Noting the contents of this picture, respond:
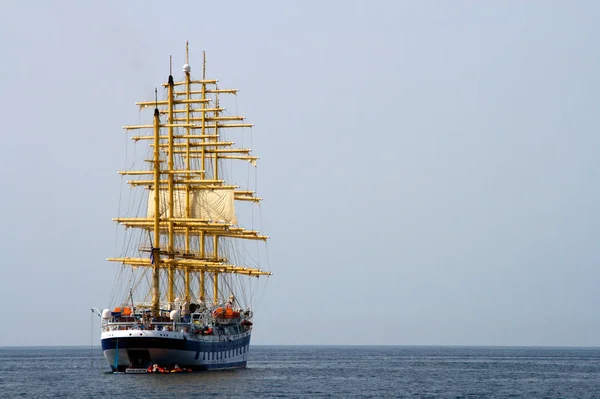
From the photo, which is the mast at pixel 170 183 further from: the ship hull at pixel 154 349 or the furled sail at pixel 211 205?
the furled sail at pixel 211 205

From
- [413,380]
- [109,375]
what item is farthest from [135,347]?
[413,380]

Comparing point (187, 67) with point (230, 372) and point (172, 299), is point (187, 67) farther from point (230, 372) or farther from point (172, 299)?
point (230, 372)

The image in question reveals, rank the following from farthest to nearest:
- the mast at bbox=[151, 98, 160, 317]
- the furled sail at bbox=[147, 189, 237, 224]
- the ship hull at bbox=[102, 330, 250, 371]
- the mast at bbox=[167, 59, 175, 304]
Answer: the furled sail at bbox=[147, 189, 237, 224]
the mast at bbox=[167, 59, 175, 304]
the mast at bbox=[151, 98, 160, 317]
the ship hull at bbox=[102, 330, 250, 371]

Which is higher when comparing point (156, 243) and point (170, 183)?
point (170, 183)

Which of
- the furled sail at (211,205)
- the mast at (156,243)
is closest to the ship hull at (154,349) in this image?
the mast at (156,243)

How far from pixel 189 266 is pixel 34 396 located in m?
45.3

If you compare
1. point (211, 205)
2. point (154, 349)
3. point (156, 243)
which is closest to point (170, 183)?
point (156, 243)

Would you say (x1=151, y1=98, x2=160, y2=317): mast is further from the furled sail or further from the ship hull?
the furled sail

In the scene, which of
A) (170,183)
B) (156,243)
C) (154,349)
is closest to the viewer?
(154,349)

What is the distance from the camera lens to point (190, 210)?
435ft

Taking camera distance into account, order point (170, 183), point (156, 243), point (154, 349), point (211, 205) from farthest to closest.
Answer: point (211, 205) → point (170, 183) → point (156, 243) → point (154, 349)

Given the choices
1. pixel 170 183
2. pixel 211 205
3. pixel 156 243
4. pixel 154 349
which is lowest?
pixel 154 349

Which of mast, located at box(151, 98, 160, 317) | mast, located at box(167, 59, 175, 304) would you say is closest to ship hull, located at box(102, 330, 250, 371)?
mast, located at box(151, 98, 160, 317)

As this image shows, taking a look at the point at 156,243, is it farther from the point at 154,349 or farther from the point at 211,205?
the point at 211,205
